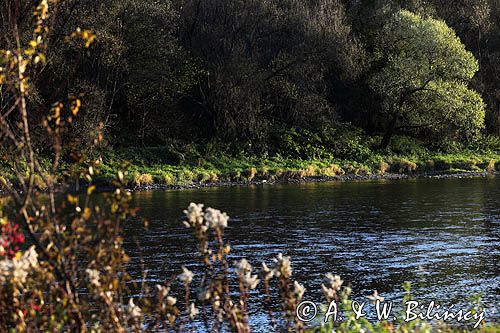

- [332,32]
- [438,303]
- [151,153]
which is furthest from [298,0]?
[438,303]

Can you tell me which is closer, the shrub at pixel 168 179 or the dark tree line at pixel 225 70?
the shrub at pixel 168 179

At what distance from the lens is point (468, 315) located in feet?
50.2

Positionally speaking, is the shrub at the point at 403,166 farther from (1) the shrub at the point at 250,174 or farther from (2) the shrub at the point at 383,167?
(1) the shrub at the point at 250,174

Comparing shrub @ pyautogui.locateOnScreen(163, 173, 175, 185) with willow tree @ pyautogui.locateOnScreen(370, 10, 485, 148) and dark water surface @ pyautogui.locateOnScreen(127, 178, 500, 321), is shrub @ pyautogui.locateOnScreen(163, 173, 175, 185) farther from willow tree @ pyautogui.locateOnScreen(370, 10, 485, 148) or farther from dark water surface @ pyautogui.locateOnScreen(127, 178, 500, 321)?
willow tree @ pyautogui.locateOnScreen(370, 10, 485, 148)

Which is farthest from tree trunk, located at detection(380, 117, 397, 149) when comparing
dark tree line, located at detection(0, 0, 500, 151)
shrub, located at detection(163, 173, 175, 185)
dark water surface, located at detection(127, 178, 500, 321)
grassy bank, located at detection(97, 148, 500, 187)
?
shrub, located at detection(163, 173, 175, 185)

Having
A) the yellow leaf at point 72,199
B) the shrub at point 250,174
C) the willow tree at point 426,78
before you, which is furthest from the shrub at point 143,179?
the yellow leaf at point 72,199

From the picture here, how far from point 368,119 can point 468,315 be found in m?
52.1

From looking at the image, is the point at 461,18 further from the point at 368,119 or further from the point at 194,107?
the point at 194,107

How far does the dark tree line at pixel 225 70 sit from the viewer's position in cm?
5100

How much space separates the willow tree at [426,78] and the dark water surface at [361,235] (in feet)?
52.6

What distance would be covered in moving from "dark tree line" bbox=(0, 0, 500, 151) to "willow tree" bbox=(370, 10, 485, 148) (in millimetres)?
437

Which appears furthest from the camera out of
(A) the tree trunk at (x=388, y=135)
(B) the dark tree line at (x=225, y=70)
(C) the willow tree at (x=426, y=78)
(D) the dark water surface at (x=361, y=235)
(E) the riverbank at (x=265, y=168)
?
(A) the tree trunk at (x=388, y=135)

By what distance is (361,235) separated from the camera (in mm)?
26875

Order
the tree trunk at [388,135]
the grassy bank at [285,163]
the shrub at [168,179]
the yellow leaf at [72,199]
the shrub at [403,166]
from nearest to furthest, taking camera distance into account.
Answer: the yellow leaf at [72,199], the shrub at [168,179], the grassy bank at [285,163], the shrub at [403,166], the tree trunk at [388,135]
